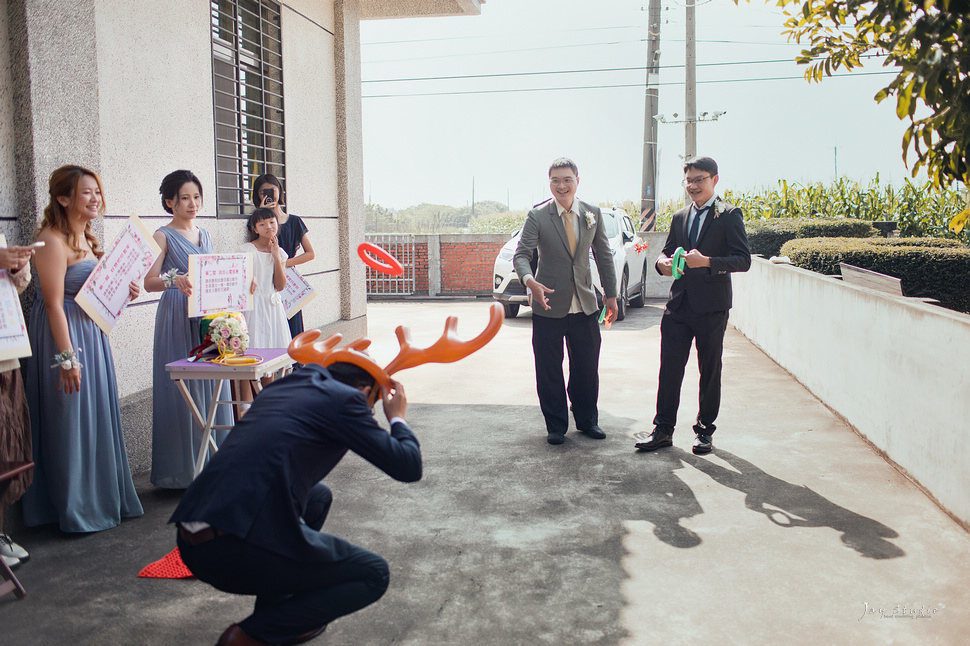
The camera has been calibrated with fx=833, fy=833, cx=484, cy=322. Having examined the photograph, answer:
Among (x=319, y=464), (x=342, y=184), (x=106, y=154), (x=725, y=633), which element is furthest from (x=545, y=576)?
(x=342, y=184)

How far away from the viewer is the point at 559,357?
Result: 260 inches

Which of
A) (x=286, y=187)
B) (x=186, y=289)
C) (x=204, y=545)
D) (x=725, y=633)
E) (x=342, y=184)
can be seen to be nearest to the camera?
(x=204, y=545)

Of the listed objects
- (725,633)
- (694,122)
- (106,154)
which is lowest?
(725,633)

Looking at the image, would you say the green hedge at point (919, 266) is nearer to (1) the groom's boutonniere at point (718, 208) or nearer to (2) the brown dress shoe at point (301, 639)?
(1) the groom's boutonniere at point (718, 208)

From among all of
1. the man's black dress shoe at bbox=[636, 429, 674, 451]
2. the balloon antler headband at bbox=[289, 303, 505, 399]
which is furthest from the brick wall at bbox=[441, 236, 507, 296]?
the balloon antler headband at bbox=[289, 303, 505, 399]

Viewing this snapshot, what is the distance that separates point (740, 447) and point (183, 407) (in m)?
3.97

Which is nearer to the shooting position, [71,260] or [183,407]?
[71,260]

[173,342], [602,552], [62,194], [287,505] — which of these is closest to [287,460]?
[287,505]

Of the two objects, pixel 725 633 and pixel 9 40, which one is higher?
pixel 9 40

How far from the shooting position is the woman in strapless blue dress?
14.5 feet

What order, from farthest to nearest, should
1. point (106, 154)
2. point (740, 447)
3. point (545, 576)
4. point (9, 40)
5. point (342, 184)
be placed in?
point (342, 184) → point (740, 447) → point (106, 154) → point (9, 40) → point (545, 576)

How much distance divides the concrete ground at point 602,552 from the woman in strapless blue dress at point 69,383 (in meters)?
0.20

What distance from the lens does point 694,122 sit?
2091 cm

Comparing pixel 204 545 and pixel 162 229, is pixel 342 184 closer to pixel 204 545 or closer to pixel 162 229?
pixel 162 229
